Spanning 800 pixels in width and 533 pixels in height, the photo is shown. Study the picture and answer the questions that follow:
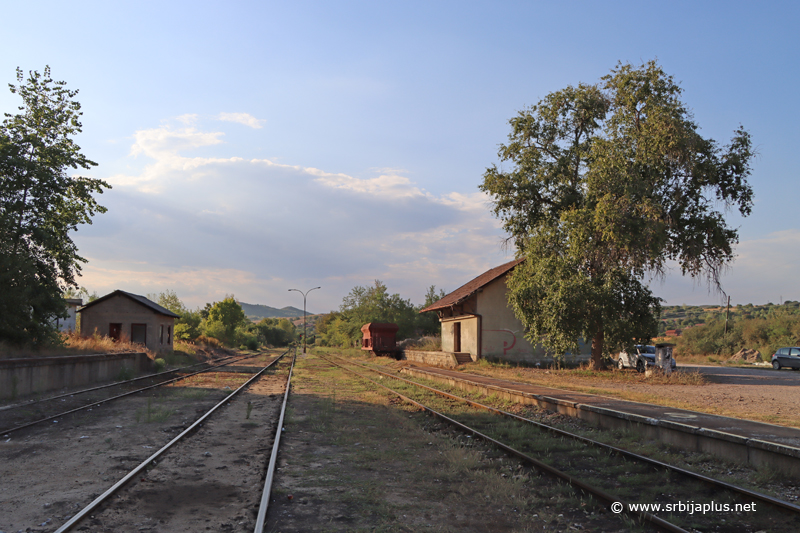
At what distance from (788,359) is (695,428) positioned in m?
32.7

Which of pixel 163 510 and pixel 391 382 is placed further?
pixel 391 382

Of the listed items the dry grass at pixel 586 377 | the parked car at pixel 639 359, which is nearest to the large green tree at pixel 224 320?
the dry grass at pixel 586 377

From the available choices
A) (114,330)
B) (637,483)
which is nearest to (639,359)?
(637,483)

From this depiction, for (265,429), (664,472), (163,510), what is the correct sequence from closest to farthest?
(163,510), (664,472), (265,429)

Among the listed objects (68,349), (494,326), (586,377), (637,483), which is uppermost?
(494,326)

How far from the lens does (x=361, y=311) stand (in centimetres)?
6372

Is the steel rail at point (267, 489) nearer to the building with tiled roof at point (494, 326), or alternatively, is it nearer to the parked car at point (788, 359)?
the building with tiled roof at point (494, 326)

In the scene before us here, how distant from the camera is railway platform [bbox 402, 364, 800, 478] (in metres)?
7.27

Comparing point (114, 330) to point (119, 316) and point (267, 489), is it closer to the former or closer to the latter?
point (119, 316)

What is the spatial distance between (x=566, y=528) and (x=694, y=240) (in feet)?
64.9

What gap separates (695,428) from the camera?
27.9 feet

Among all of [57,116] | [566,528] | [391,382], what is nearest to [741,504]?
[566,528]

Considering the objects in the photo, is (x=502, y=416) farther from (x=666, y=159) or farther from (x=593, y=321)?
(x=666, y=159)

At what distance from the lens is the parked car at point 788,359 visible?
32906mm
